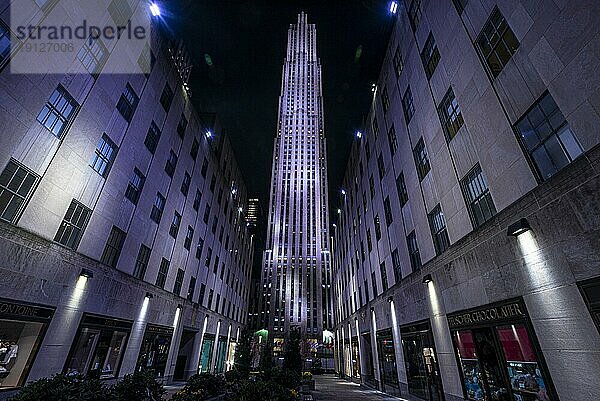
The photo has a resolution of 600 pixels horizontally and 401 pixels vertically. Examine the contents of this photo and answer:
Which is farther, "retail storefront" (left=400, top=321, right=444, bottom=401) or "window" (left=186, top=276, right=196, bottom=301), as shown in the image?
"window" (left=186, top=276, right=196, bottom=301)

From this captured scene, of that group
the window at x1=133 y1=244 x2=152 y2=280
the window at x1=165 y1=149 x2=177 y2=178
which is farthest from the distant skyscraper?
the window at x1=165 y1=149 x2=177 y2=178

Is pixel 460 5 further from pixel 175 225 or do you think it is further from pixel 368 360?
pixel 368 360

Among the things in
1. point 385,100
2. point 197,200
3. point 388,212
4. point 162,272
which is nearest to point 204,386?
point 162,272

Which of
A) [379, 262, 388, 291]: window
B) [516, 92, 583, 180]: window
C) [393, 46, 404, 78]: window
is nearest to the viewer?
[516, 92, 583, 180]: window

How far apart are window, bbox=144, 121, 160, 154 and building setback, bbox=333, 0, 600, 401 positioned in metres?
18.8

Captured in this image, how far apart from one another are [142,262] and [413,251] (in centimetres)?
1968

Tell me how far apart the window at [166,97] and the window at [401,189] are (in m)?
20.0

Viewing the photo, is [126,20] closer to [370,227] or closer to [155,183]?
[155,183]

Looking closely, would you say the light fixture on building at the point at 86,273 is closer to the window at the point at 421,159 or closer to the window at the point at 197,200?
the window at the point at 197,200

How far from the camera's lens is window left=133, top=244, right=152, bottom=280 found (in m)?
20.4

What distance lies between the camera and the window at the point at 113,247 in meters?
17.3

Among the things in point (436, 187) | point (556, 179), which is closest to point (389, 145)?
point (436, 187)

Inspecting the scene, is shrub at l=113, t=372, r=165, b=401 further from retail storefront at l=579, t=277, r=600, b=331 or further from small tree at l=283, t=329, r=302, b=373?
small tree at l=283, t=329, r=302, b=373

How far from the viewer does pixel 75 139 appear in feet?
47.2
